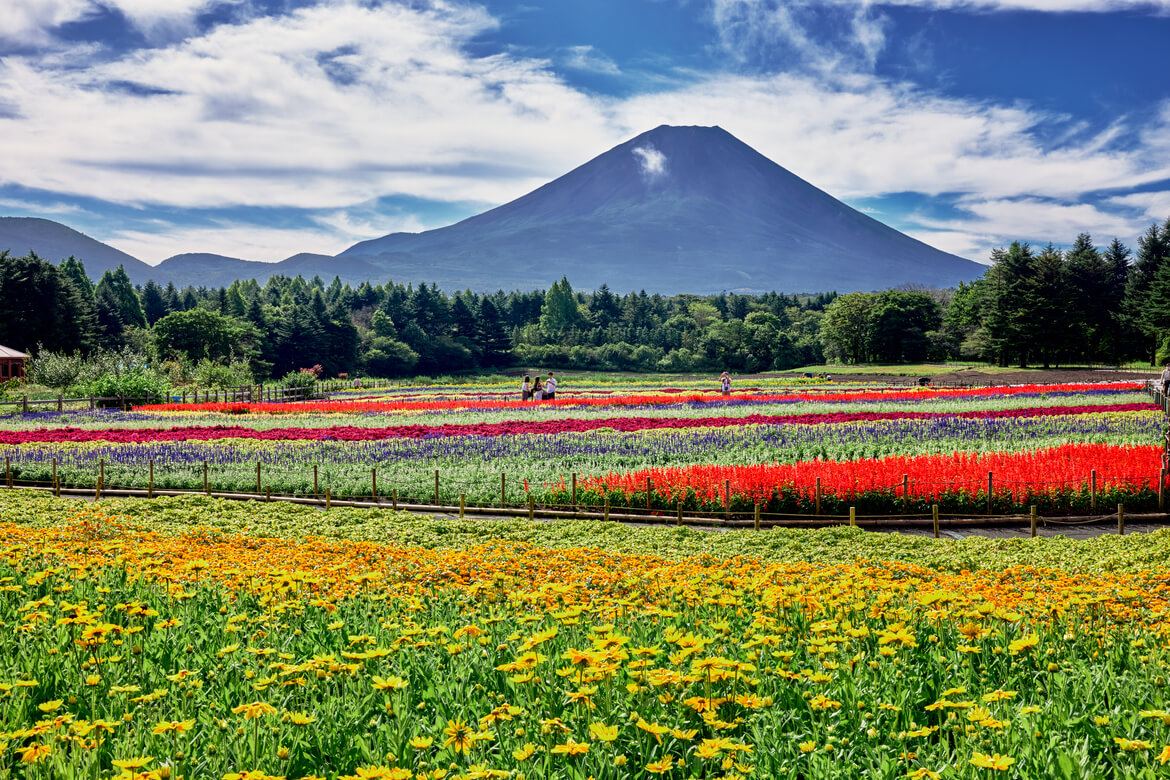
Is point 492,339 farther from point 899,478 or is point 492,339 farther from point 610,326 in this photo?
point 899,478

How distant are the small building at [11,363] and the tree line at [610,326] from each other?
71.7 inches

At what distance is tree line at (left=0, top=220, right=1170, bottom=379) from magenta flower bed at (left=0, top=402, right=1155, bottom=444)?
39.5 metres

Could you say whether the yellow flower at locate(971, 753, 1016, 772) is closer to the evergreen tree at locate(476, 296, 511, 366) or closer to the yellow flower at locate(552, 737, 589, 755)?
the yellow flower at locate(552, 737, 589, 755)

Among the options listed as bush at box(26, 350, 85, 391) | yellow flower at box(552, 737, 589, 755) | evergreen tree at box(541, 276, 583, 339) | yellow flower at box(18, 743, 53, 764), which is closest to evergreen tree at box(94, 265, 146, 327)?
bush at box(26, 350, 85, 391)

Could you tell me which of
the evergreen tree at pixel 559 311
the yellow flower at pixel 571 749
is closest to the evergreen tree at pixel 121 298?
the evergreen tree at pixel 559 311

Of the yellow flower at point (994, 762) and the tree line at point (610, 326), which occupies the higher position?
the tree line at point (610, 326)

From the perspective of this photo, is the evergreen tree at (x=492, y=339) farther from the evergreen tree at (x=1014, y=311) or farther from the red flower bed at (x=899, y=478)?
the red flower bed at (x=899, y=478)

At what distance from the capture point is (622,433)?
2488 cm

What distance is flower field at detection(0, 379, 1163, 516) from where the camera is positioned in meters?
15.2

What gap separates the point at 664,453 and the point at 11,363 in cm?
6840

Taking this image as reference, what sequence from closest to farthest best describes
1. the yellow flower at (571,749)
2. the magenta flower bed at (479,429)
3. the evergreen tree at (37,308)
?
the yellow flower at (571,749)
the magenta flower bed at (479,429)
the evergreen tree at (37,308)

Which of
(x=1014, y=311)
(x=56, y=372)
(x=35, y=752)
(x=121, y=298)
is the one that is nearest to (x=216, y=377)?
(x=56, y=372)

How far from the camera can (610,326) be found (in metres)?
128

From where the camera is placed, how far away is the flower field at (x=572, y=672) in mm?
3717
